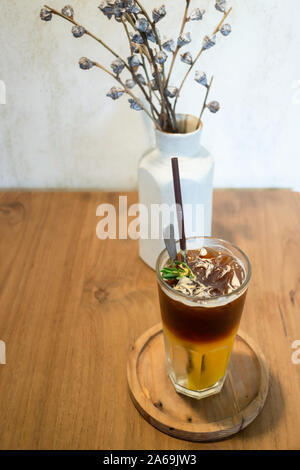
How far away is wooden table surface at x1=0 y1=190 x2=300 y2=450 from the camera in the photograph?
27.8 inches

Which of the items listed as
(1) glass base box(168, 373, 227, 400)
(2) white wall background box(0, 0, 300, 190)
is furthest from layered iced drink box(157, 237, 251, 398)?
(2) white wall background box(0, 0, 300, 190)

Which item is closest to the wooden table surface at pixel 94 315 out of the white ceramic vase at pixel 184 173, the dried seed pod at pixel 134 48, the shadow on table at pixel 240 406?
the shadow on table at pixel 240 406

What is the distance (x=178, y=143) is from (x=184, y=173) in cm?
6

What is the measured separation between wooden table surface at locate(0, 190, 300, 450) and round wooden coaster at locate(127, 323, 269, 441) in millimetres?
19

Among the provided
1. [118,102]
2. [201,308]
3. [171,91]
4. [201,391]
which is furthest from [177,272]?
[118,102]

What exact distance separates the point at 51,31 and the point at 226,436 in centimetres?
91

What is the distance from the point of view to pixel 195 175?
0.89 meters

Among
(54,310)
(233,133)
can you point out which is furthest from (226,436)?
(233,133)

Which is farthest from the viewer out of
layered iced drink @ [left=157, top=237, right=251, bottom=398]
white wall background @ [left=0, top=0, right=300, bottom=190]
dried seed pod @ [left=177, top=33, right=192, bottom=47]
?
white wall background @ [left=0, top=0, right=300, bottom=190]

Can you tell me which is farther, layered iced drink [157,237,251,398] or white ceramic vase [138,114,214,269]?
white ceramic vase [138,114,214,269]

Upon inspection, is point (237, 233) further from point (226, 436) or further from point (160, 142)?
point (226, 436)

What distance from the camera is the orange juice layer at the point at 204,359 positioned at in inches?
27.8

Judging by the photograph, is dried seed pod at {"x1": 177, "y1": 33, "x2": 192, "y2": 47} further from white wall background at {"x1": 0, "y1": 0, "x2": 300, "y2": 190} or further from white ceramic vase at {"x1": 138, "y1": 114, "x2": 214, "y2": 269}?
white wall background at {"x1": 0, "y1": 0, "x2": 300, "y2": 190}
